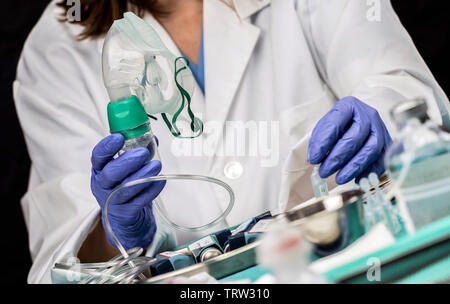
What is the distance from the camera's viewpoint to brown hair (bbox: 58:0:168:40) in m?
0.98

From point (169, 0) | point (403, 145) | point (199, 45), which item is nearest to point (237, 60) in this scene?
point (199, 45)

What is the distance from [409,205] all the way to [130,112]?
1.21 ft

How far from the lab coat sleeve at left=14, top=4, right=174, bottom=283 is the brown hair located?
39 mm

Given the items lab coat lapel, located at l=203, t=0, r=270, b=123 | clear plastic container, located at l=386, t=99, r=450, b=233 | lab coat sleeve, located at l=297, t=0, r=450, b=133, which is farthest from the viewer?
lab coat lapel, located at l=203, t=0, r=270, b=123

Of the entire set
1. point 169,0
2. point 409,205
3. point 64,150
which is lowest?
point 64,150

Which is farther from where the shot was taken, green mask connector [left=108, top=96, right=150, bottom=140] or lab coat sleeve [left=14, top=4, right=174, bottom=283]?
lab coat sleeve [left=14, top=4, right=174, bottom=283]

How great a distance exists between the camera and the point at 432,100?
799 millimetres

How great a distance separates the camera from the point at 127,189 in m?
0.77

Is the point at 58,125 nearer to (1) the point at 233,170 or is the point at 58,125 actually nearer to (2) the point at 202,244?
(1) the point at 233,170

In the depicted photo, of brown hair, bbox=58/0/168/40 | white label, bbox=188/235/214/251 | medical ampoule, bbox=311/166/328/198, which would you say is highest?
brown hair, bbox=58/0/168/40

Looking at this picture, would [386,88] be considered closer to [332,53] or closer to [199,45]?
[332,53]

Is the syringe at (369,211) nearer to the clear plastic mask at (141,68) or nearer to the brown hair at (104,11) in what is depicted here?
the clear plastic mask at (141,68)

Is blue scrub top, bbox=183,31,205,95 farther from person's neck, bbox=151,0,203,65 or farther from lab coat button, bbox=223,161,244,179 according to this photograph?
lab coat button, bbox=223,161,244,179

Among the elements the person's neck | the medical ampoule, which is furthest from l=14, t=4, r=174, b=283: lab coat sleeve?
the medical ampoule
